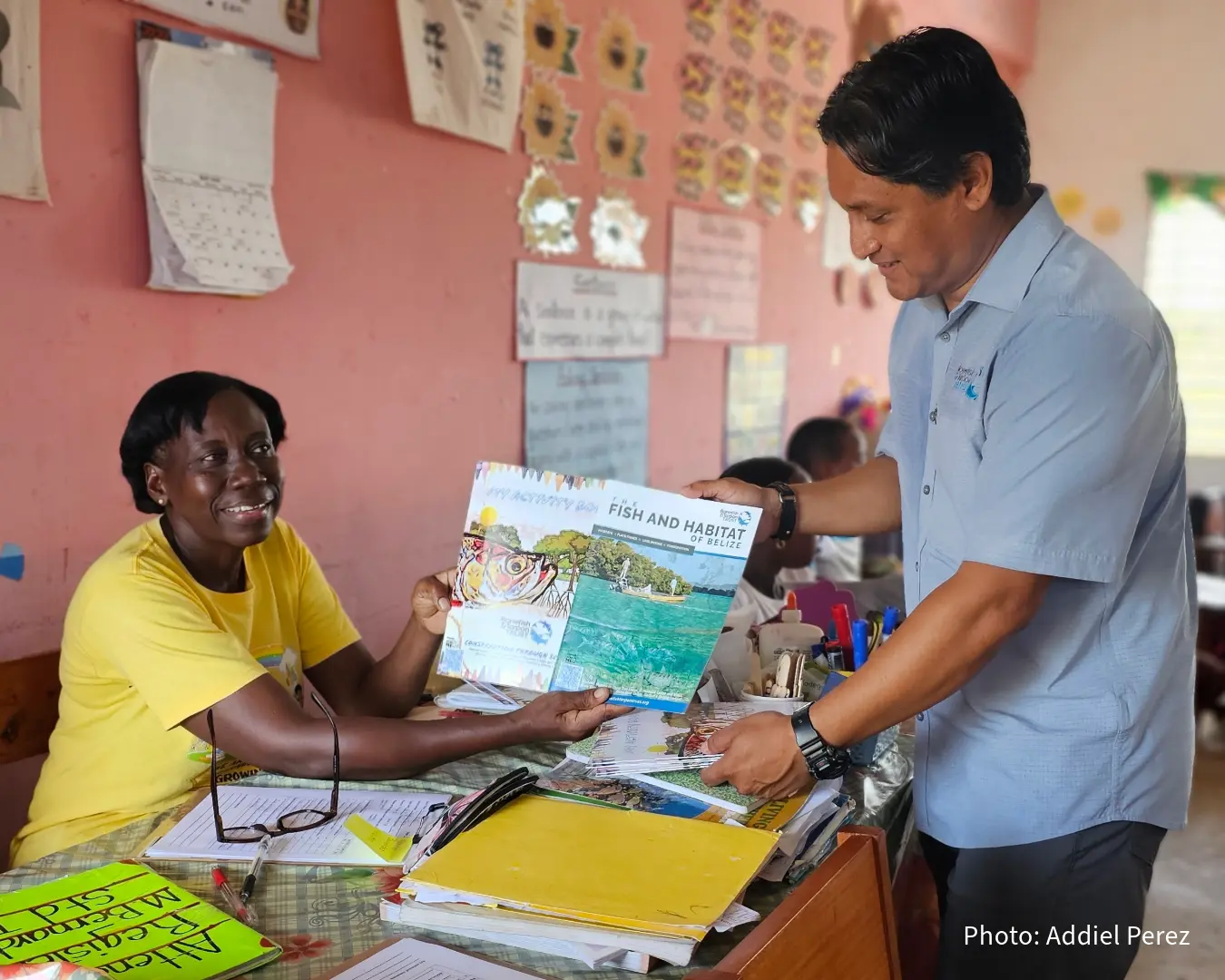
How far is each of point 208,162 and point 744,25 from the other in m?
2.51

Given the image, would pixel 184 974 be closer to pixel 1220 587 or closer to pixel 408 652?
pixel 408 652

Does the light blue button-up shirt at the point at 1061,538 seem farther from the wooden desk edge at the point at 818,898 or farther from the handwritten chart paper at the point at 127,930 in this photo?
the handwritten chart paper at the point at 127,930

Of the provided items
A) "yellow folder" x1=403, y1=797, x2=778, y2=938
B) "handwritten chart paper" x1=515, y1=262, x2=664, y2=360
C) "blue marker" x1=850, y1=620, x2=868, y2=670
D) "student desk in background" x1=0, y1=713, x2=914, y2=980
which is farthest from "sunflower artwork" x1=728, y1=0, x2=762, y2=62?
"yellow folder" x1=403, y1=797, x2=778, y2=938

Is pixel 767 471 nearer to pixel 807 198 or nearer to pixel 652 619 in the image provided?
pixel 652 619

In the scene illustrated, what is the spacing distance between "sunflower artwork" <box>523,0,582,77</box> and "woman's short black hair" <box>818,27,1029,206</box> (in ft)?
6.00

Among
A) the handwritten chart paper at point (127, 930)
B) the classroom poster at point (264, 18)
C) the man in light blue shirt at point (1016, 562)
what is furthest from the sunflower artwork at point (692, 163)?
Answer: the handwritten chart paper at point (127, 930)

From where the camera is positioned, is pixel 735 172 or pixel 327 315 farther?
pixel 735 172

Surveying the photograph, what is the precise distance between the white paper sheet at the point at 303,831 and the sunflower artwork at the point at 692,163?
2.69 m

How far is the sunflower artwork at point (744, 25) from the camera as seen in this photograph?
388cm

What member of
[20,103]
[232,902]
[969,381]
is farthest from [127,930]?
[20,103]

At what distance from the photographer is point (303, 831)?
1315mm

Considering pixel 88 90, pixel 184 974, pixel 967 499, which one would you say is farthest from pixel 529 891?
pixel 88 90

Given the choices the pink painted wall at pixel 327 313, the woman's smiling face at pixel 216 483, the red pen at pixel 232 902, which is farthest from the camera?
the pink painted wall at pixel 327 313

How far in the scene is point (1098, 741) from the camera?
129 centimetres
